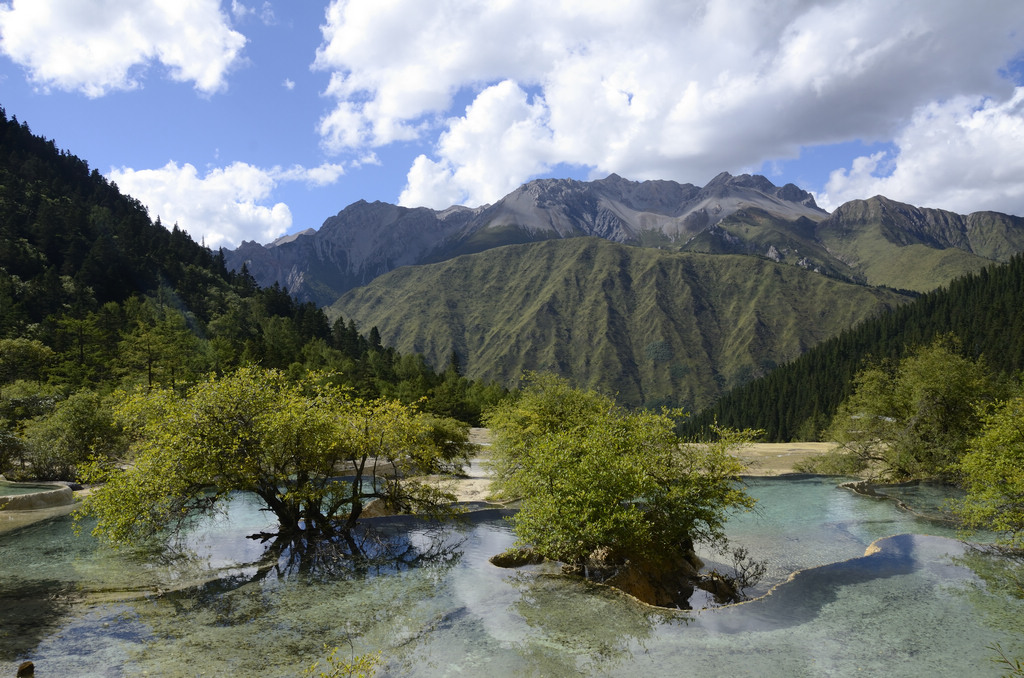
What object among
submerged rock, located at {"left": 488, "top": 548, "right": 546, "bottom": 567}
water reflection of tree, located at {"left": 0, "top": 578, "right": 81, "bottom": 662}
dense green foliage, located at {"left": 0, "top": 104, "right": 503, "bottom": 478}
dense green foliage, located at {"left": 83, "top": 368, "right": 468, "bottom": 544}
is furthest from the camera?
dense green foliage, located at {"left": 0, "top": 104, "right": 503, "bottom": 478}

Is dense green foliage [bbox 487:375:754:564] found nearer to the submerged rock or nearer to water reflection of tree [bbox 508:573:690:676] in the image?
water reflection of tree [bbox 508:573:690:676]

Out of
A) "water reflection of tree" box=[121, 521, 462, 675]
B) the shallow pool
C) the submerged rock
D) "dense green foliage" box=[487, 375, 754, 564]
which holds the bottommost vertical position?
the submerged rock

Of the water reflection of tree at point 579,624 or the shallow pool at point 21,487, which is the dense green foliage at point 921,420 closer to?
the water reflection of tree at point 579,624

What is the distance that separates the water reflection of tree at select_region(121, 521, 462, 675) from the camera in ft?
61.6

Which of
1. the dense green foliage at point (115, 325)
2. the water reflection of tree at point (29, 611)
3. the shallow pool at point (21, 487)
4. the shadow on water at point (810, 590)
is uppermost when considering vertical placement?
the dense green foliage at point (115, 325)

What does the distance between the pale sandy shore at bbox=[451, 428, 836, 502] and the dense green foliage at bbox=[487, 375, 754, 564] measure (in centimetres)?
1772

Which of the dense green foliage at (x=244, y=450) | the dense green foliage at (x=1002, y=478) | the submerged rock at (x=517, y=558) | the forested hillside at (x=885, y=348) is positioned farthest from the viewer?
the forested hillside at (x=885, y=348)

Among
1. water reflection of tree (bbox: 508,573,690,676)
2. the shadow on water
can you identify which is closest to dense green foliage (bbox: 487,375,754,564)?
water reflection of tree (bbox: 508,573,690,676)

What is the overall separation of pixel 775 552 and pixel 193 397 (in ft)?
111

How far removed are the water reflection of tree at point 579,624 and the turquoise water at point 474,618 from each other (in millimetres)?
84

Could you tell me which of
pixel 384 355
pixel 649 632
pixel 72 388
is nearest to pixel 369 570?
pixel 649 632

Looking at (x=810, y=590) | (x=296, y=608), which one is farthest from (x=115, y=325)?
(x=810, y=590)

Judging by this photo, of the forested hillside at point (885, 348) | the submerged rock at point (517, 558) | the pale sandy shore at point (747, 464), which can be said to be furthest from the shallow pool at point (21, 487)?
the forested hillside at point (885, 348)

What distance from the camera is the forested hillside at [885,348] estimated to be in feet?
469
